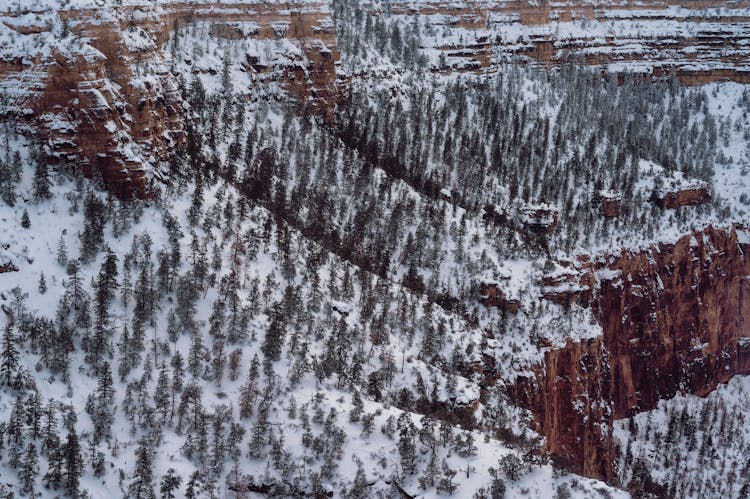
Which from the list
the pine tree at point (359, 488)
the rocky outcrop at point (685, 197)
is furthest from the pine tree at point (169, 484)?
the rocky outcrop at point (685, 197)

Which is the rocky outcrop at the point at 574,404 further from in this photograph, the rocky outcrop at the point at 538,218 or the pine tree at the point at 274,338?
the pine tree at the point at 274,338

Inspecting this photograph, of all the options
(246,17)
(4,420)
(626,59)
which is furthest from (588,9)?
(4,420)

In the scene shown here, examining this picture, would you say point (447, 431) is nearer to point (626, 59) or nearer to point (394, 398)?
point (394, 398)

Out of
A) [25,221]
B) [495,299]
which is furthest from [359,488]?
[495,299]

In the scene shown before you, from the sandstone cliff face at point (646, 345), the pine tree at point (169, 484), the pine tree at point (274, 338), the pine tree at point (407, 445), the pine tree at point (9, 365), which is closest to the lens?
the pine tree at point (169, 484)

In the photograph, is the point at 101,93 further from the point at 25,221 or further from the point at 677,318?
the point at 677,318

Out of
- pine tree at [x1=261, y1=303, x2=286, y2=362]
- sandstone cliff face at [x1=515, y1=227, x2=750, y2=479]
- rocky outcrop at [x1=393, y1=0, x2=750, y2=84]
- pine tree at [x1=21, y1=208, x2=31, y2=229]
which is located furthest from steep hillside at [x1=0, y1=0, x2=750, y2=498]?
rocky outcrop at [x1=393, y1=0, x2=750, y2=84]

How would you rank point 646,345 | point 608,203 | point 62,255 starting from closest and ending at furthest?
point 62,255, point 646,345, point 608,203
